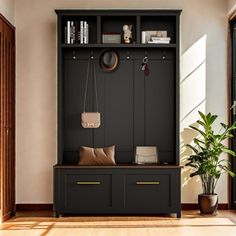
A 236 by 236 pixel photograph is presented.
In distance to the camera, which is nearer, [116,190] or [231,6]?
[116,190]

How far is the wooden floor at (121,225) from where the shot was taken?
19.6 feet

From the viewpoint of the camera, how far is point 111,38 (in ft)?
23.6

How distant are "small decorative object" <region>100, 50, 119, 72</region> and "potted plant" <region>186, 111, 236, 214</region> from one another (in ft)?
4.00

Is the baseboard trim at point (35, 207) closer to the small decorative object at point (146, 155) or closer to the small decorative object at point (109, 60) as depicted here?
the small decorative object at point (146, 155)

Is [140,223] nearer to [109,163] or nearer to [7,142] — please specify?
[109,163]

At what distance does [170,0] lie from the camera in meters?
7.42

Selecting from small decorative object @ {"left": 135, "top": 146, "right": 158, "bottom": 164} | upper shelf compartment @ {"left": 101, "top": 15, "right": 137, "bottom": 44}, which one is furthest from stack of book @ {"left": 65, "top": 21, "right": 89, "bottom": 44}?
small decorative object @ {"left": 135, "top": 146, "right": 158, "bottom": 164}

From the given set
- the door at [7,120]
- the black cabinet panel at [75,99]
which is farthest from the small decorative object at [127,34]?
the door at [7,120]

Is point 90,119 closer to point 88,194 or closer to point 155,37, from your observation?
point 88,194

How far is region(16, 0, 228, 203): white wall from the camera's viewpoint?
7.39 metres

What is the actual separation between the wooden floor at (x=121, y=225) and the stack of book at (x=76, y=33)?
2128mm

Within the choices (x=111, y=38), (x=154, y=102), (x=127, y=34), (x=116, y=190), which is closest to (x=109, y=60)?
(x=111, y=38)

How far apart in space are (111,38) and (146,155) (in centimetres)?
152

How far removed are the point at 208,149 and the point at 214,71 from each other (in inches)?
41.5
